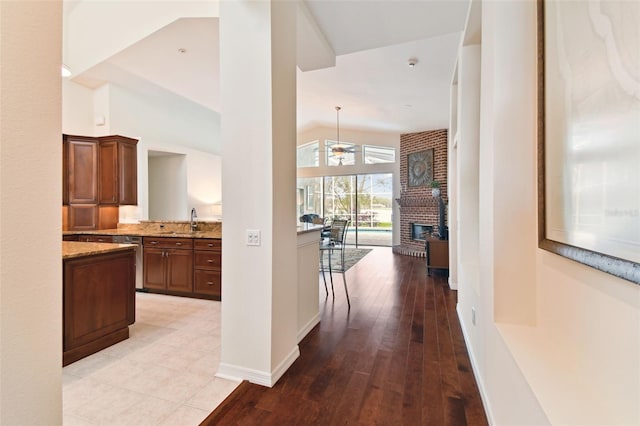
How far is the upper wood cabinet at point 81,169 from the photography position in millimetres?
4750

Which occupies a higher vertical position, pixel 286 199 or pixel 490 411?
pixel 286 199

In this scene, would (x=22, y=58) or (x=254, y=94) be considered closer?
(x=22, y=58)

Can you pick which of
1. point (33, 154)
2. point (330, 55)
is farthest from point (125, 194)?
point (33, 154)

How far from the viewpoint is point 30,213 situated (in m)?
0.61

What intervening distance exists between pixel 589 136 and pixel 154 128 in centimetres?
686

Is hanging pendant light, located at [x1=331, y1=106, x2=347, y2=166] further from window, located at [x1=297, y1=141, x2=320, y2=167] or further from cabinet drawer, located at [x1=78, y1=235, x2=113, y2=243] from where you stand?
cabinet drawer, located at [x1=78, y1=235, x2=113, y2=243]

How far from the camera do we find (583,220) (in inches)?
40.7

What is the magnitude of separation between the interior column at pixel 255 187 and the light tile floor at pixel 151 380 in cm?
27

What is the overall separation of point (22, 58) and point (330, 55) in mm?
3276

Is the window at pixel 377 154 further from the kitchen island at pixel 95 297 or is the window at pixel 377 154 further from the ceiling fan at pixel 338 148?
the kitchen island at pixel 95 297

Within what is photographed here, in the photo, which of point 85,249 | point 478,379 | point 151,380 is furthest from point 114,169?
point 478,379

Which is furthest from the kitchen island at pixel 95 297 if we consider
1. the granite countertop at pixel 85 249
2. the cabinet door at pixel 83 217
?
the cabinet door at pixel 83 217

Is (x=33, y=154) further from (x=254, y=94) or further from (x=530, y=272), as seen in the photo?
(x=530, y=272)

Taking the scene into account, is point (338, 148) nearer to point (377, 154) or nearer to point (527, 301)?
point (377, 154)
